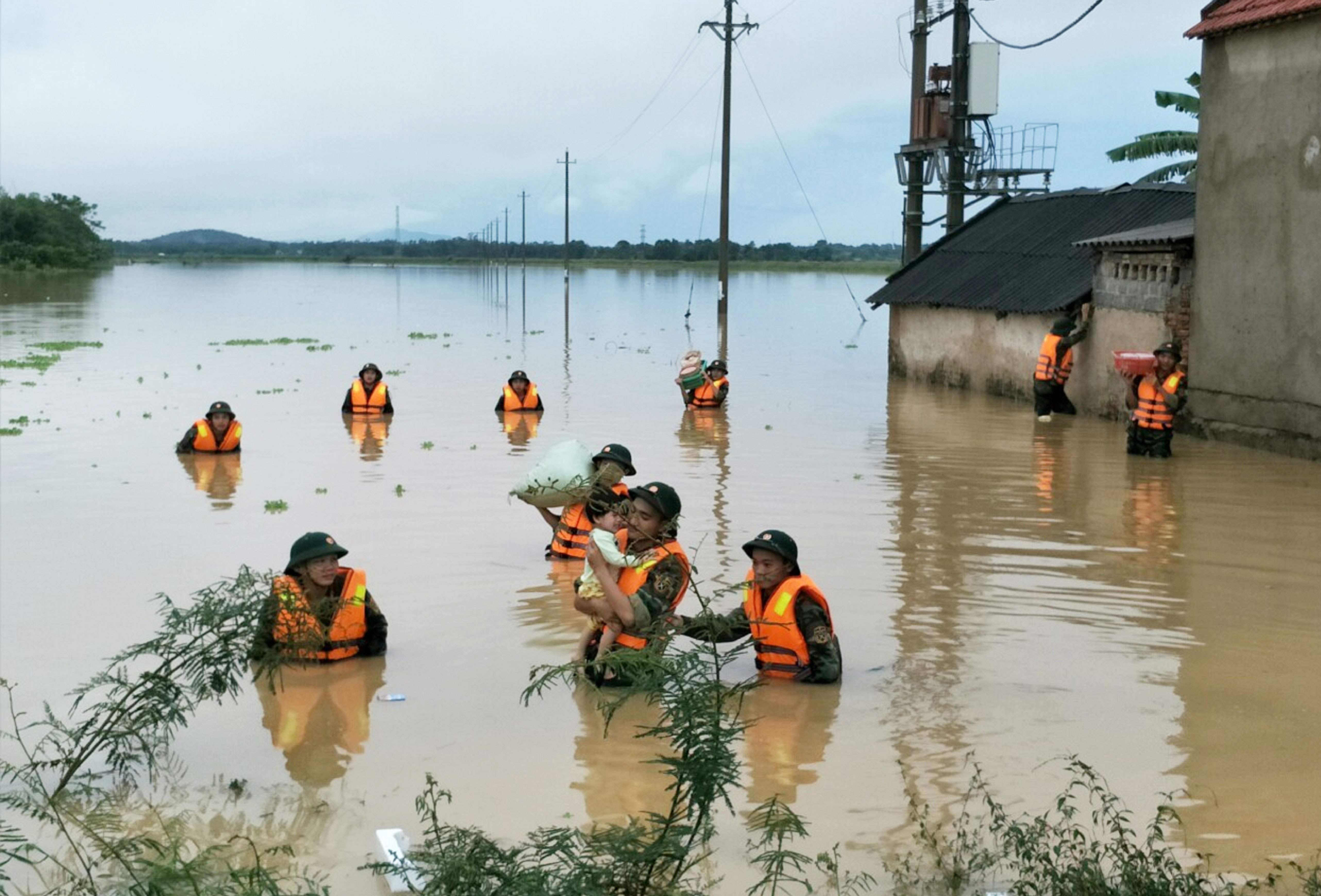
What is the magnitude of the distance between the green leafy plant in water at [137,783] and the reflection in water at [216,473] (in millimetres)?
8689

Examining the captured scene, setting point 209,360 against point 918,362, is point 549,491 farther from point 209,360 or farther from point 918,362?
Result: point 209,360

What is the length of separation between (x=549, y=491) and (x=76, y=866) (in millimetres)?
4998

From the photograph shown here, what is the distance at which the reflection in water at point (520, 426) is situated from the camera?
22.1 metres

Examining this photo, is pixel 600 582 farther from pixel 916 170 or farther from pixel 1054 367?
pixel 916 170

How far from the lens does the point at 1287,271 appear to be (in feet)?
64.5

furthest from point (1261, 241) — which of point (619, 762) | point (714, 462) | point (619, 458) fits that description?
point (619, 762)

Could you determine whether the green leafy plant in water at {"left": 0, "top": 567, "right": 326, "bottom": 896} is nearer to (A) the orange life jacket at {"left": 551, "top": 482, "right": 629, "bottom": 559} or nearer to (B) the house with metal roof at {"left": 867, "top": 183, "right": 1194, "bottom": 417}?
(A) the orange life jacket at {"left": 551, "top": 482, "right": 629, "bottom": 559}

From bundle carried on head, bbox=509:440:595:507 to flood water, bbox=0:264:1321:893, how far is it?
93 centimetres

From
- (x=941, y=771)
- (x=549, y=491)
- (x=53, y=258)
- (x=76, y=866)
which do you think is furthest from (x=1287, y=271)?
(x=53, y=258)

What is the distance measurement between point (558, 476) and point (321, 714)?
9.01 feet

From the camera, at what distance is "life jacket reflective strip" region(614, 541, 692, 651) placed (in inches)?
358

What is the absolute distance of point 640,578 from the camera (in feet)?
30.5

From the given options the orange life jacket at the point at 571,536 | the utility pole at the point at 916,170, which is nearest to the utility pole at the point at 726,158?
the utility pole at the point at 916,170

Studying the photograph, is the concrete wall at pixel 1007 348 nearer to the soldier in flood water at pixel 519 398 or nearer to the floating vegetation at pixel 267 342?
the soldier in flood water at pixel 519 398
